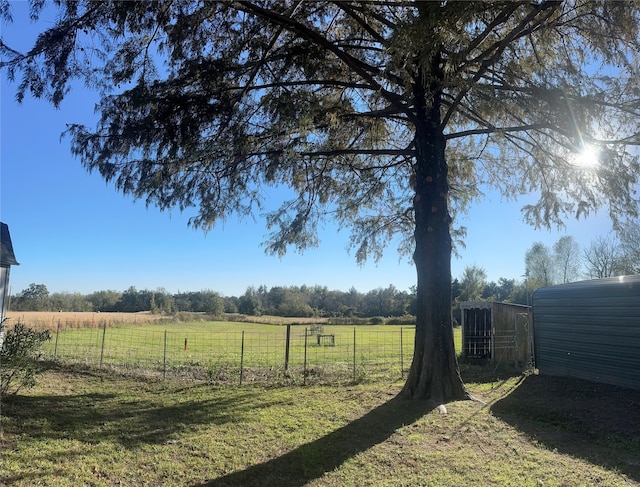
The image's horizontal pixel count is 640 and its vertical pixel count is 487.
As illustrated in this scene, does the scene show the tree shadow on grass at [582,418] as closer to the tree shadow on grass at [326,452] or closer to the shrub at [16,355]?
the tree shadow on grass at [326,452]

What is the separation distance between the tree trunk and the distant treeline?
50214 millimetres

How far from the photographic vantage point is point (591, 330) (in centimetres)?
998

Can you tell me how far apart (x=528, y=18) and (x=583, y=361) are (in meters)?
8.26

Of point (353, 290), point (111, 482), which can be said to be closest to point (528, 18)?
point (111, 482)

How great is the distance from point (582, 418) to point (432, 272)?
10.1 ft

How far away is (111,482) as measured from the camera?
384cm

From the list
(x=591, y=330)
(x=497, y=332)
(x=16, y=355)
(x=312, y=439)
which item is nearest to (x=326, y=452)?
(x=312, y=439)

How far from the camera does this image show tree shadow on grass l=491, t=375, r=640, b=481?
4.87 m

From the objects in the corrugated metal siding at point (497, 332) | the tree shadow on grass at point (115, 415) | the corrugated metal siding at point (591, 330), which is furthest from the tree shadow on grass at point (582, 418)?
the tree shadow on grass at point (115, 415)

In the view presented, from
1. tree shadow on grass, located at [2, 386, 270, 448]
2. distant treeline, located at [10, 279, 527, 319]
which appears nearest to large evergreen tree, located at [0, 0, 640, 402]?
tree shadow on grass, located at [2, 386, 270, 448]

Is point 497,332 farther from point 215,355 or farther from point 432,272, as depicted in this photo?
point 215,355

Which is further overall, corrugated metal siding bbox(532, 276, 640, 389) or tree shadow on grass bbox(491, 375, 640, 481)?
corrugated metal siding bbox(532, 276, 640, 389)

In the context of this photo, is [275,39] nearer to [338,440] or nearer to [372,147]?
[372,147]

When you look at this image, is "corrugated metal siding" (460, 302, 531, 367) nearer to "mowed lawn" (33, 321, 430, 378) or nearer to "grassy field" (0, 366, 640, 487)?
"mowed lawn" (33, 321, 430, 378)
